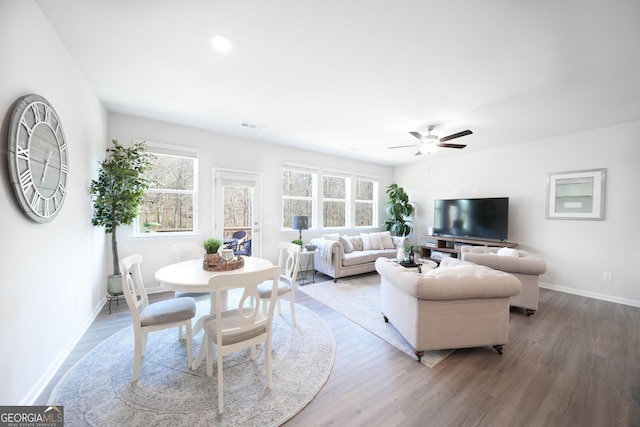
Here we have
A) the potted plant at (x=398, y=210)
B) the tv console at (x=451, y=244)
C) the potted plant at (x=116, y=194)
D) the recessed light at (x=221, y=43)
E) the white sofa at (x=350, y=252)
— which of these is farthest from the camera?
the potted plant at (x=398, y=210)

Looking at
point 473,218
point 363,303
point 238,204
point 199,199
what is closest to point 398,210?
point 473,218

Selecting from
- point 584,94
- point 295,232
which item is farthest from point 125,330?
point 584,94

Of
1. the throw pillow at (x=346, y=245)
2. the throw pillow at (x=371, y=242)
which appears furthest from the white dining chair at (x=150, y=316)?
the throw pillow at (x=371, y=242)

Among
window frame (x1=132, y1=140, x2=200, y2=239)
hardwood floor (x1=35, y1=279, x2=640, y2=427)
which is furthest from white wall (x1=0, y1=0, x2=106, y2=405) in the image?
window frame (x1=132, y1=140, x2=200, y2=239)

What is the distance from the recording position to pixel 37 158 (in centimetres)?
170

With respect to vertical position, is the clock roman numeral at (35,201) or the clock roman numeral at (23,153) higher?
the clock roman numeral at (23,153)

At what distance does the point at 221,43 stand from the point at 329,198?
4.35m

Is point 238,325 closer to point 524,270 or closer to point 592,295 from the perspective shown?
point 524,270

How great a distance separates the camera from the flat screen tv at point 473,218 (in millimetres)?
4793

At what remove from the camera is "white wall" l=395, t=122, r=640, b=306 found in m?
3.70

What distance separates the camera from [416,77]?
8.23 feet

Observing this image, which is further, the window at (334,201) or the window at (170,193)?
the window at (334,201)

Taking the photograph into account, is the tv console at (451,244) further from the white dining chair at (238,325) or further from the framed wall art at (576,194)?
the white dining chair at (238,325)
